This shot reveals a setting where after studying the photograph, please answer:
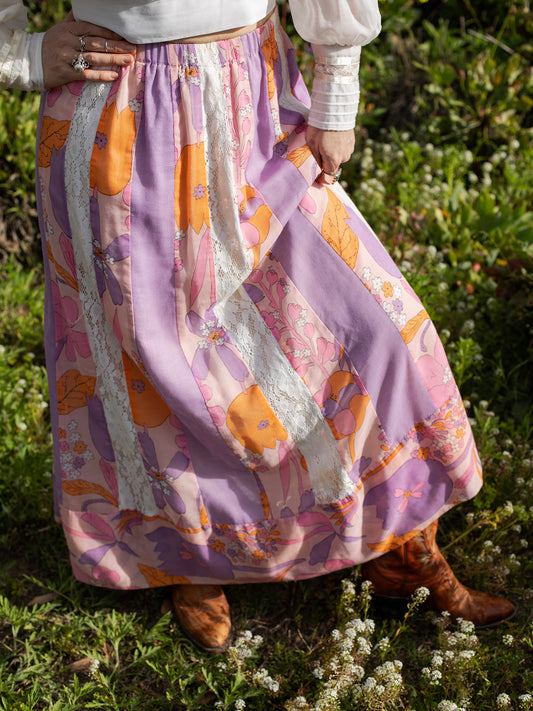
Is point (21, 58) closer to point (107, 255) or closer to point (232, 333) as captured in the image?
point (107, 255)

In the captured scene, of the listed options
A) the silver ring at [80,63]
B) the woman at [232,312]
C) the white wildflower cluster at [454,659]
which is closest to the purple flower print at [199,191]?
the woman at [232,312]

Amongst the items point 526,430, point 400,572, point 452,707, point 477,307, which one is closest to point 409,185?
point 477,307

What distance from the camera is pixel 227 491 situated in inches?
67.9

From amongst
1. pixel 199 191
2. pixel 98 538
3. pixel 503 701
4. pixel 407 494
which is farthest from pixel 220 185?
pixel 503 701

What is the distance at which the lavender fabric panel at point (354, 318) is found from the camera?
152 cm

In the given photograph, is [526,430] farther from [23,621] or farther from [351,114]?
[23,621]

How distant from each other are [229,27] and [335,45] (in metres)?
0.22

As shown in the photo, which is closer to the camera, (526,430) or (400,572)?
(400,572)

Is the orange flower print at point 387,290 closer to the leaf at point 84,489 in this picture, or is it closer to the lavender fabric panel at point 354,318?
the lavender fabric panel at point 354,318

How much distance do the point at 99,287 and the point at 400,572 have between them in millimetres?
1068

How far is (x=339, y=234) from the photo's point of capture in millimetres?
1529

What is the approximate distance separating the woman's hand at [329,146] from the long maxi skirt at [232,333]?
25 mm

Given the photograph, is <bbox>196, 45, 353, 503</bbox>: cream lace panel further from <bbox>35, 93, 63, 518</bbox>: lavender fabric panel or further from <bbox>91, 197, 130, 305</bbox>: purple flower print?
<bbox>35, 93, 63, 518</bbox>: lavender fabric panel

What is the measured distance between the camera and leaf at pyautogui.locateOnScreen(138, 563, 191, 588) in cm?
192
